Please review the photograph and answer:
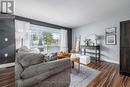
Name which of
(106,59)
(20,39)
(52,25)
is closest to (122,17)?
(106,59)

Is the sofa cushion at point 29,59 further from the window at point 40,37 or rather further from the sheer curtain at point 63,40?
the sheer curtain at point 63,40

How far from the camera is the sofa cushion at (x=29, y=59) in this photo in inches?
50.6

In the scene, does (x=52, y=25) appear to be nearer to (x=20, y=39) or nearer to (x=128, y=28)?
(x=20, y=39)

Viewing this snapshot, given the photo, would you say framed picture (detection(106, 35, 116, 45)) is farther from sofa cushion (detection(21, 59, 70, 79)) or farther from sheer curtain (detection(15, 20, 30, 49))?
sheer curtain (detection(15, 20, 30, 49))

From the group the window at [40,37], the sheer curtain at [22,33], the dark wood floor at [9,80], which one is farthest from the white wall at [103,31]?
the dark wood floor at [9,80]

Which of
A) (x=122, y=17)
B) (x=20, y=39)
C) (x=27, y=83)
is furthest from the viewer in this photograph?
(x=122, y=17)

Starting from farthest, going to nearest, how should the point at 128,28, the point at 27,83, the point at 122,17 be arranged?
the point at 122,17 → the point at 128,28 → the point at 27,83

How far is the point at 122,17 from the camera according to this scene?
4.48 meters

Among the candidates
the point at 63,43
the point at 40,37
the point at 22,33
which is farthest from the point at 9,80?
the point at 63,43

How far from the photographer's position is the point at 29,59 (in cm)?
134

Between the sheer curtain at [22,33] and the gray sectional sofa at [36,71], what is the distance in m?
2.83

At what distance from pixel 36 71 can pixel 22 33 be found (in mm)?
3210

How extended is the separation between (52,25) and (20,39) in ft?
7.49

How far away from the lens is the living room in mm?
1372
